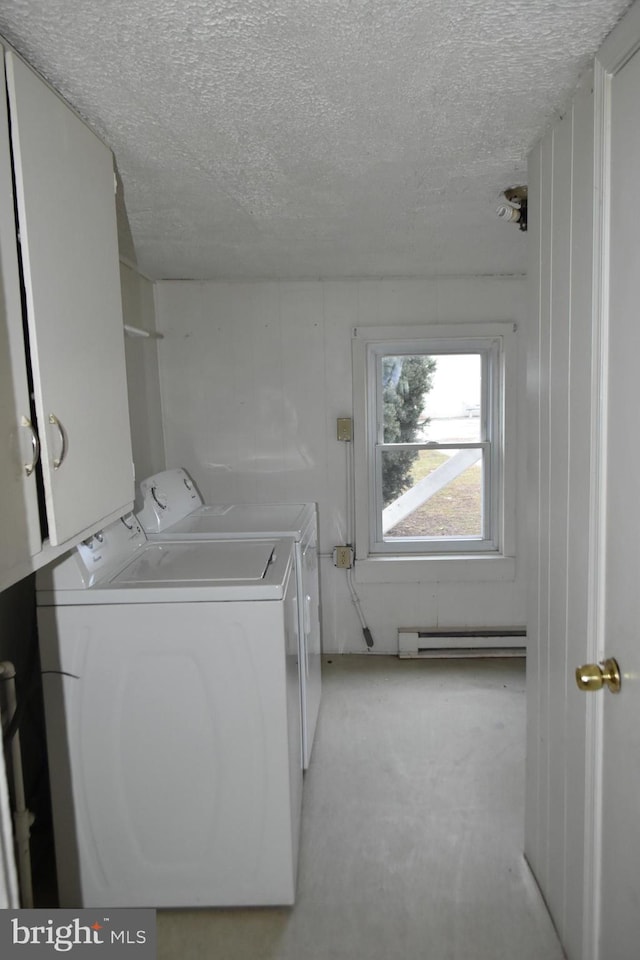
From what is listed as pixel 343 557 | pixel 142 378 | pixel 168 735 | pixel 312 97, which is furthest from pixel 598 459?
pixel 142 378

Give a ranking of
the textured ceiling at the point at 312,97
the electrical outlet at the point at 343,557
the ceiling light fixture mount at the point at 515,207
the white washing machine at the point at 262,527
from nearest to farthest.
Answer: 1. the textured ceiling at the point at 312,97
2. the ceiling light fixture mount at the point at 515,207
3. the white washing machine at the point at 262,527
4. the electrical outlet at the point at 343,557

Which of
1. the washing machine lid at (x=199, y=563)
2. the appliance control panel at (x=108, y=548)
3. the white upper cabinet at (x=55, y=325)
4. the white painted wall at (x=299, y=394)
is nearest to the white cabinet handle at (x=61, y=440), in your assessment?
the white upper cabinet at (x=55, y=325)

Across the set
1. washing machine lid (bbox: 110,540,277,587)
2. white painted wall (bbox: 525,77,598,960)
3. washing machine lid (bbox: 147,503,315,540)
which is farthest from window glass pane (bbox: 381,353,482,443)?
white painted wall (bbox: 525,77,598,960)

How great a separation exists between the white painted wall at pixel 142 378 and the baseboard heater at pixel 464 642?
5.28 ft

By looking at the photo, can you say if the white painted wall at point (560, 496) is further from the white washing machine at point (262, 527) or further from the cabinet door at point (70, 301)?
the cabinet door at point (70, 301)

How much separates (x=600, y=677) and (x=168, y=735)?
3.60 feet

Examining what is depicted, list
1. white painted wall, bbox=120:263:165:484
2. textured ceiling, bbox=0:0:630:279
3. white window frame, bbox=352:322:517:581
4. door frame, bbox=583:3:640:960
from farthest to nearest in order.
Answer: white window frame, bbox=352:322:517:581 → white painted wall, bbox=120:263:165:484 → door frame, bbox=583:3:640:960 → textured ceiling, bbox=0:0:630:279

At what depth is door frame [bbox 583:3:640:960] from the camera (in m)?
1.10

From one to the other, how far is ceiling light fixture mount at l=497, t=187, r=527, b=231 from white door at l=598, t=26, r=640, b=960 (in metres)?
0.68

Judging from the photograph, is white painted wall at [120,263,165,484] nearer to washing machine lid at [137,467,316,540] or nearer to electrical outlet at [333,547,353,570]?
washing machine lid at [137,467,316,540]

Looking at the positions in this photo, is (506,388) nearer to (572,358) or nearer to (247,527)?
(247,527)

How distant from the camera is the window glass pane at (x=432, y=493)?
323cm

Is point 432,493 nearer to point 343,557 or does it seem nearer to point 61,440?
point 343,557

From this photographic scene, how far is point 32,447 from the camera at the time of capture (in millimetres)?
1057
